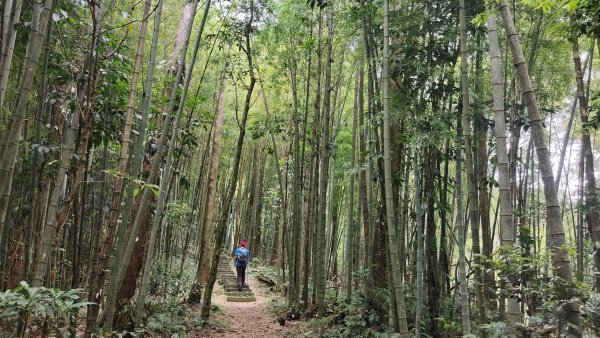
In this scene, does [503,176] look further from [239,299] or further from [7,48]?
[239,299]

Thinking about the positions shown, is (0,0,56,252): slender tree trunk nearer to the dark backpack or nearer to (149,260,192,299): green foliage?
(149,260,192,299): green foliage

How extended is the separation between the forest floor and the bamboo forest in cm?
5

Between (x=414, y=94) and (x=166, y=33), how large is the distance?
445 cm

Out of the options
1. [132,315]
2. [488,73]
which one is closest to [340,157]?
[488,73]

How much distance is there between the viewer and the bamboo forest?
212 centimetres

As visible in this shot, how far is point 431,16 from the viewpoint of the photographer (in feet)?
12.2

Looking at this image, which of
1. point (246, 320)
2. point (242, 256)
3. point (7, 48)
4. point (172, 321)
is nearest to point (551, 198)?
point (7, 48)

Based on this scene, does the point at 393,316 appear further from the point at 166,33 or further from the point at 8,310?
the point at 166,33

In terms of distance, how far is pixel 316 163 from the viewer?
6141 mm

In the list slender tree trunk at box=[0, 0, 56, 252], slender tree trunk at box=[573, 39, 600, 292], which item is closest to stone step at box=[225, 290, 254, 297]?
slender tree trunk at box=[573, 39, 600, 292]

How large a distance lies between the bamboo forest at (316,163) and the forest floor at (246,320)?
0.05 meters

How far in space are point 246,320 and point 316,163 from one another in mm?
2980

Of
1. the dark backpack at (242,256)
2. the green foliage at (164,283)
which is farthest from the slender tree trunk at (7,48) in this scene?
the dark backpack at (242,256)

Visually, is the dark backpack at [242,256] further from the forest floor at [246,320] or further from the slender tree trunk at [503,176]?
the slender tree trunk at [503,176]
